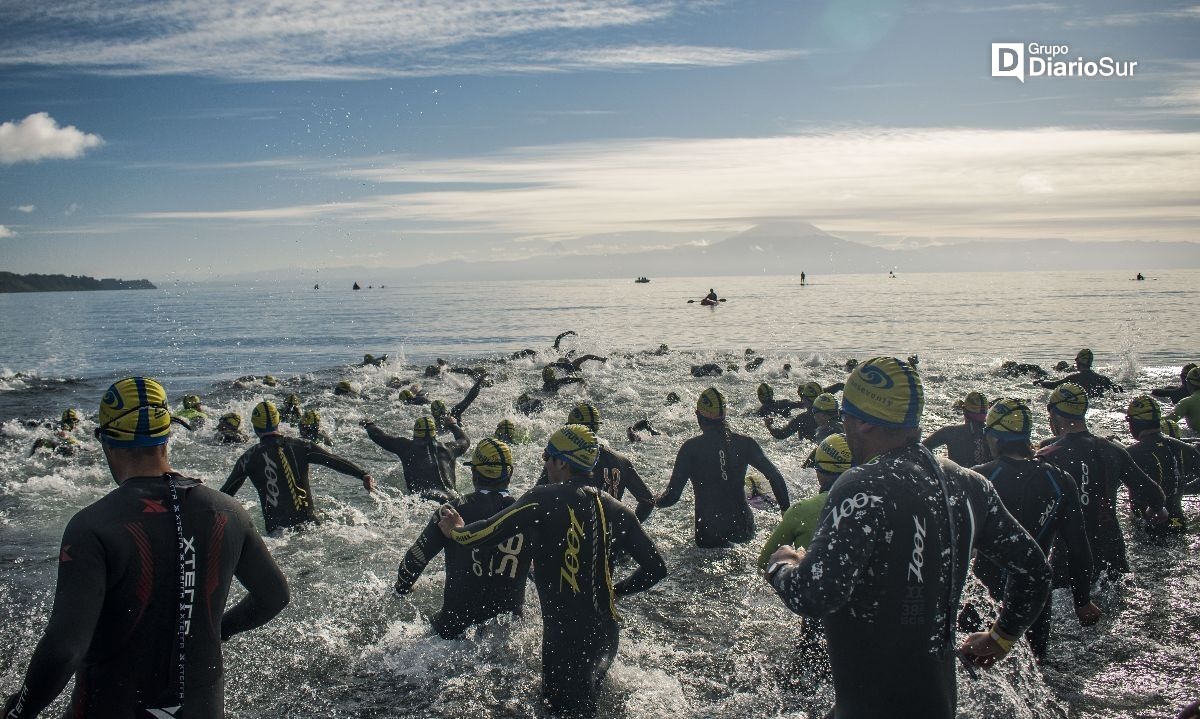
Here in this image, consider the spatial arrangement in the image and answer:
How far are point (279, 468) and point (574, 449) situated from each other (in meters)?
5.26

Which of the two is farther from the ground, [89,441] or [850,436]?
[850,436]

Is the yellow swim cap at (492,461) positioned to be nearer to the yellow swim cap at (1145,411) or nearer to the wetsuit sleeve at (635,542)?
the wetsuit sleeve at (635,542)

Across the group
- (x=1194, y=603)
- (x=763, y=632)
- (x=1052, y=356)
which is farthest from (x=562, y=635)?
(x=1052, y=356)

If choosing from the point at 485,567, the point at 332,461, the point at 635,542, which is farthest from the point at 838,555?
the point at 332,461

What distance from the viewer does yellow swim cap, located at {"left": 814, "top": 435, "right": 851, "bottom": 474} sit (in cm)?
631

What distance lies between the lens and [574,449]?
5.75m

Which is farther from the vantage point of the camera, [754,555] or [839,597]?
[754,555]

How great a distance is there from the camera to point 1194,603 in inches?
315

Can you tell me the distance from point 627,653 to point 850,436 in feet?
15.2

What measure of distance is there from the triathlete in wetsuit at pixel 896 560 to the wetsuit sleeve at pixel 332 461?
708 cm

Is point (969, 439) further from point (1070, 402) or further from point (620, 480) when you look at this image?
point (620, 480)

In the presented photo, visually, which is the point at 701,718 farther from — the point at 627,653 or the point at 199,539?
the point at 199,539

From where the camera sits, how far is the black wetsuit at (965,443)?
10383mm

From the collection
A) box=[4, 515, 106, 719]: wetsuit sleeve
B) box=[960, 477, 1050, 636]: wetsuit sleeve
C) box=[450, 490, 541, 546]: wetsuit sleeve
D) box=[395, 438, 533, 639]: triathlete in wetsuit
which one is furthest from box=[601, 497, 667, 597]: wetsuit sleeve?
box=[4, 515, 106, 719]: wetsuit sleeve
